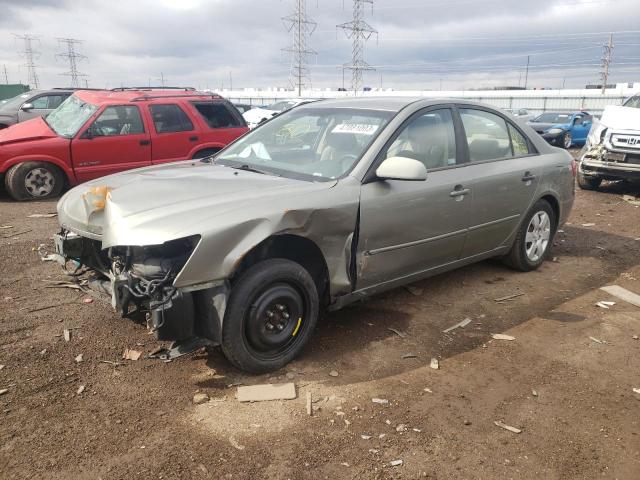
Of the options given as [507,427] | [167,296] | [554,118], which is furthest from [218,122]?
[554,118]

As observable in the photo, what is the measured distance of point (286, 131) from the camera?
4566 mm

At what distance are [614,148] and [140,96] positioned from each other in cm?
868

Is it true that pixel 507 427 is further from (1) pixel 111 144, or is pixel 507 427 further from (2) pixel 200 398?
(1) pixel 111 144

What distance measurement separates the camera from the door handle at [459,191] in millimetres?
4341

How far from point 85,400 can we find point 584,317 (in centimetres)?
397

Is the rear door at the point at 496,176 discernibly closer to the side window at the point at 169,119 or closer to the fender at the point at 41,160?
the side window at the point at 169,119

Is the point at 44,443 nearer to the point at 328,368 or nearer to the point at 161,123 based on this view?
the point at 328,368

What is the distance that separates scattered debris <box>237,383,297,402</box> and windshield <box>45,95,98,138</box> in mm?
7042

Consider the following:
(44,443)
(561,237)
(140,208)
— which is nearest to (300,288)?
(140,208)

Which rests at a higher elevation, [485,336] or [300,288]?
[300,288]

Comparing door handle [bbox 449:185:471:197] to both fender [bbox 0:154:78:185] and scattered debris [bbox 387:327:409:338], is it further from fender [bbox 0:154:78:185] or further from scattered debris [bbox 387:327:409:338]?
fender [bbox 0:154:78:185]

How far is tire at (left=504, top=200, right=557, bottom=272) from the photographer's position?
17.8ft

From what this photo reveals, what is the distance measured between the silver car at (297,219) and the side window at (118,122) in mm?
4966

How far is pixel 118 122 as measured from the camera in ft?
29.2
